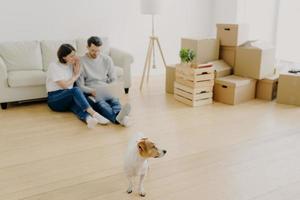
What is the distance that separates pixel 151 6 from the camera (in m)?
4.79

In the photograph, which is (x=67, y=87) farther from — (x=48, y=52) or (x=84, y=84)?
(x=48, y=52)

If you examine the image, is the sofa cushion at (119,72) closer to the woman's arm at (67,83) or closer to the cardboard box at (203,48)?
the woman's arm at (67,83)

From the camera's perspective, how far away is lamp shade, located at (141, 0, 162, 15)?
4.78 m

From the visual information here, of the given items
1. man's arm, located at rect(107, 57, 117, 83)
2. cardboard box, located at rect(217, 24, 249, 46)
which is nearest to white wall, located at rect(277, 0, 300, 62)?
cardboard box, located at rect(217, 24, 249, 46)

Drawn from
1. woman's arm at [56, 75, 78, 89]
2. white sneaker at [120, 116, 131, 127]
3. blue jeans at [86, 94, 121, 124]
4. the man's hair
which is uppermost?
the man's hair

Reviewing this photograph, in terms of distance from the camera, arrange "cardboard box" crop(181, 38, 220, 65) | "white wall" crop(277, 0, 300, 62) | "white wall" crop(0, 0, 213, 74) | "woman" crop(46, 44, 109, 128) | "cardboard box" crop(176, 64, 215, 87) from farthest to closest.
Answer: "white wall" crop(277, 0, 300, 62) → "white wall" crop(0, 0, 213, 74) → "cardboard box" crop(181, 38, 220, 65) → "cardboard box" crop(176, 64, 215, 87) → "woman" crop(46, 44, 109, 128)

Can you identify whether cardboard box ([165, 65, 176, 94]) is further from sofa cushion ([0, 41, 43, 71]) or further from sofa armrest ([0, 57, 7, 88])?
sofa armrest ([0, 57, 7, 88])

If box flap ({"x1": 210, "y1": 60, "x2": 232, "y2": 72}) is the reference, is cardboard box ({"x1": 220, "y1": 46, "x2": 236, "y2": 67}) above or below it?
above

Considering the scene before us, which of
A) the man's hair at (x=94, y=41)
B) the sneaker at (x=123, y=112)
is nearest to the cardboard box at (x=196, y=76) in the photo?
the sneaker at (x=123, y=112)

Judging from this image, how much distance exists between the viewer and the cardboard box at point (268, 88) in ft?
14.3

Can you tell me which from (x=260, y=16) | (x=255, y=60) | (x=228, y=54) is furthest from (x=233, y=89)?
(x=260, y=16)

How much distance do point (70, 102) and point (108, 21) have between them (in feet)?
6.32

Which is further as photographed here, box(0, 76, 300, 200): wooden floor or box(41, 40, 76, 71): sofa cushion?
box(41, 40, 76, 71): sofa cushion

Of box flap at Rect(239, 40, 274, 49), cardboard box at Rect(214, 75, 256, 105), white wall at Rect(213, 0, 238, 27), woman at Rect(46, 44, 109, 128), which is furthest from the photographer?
white wall at Rect(213, 0, 238, 27)
